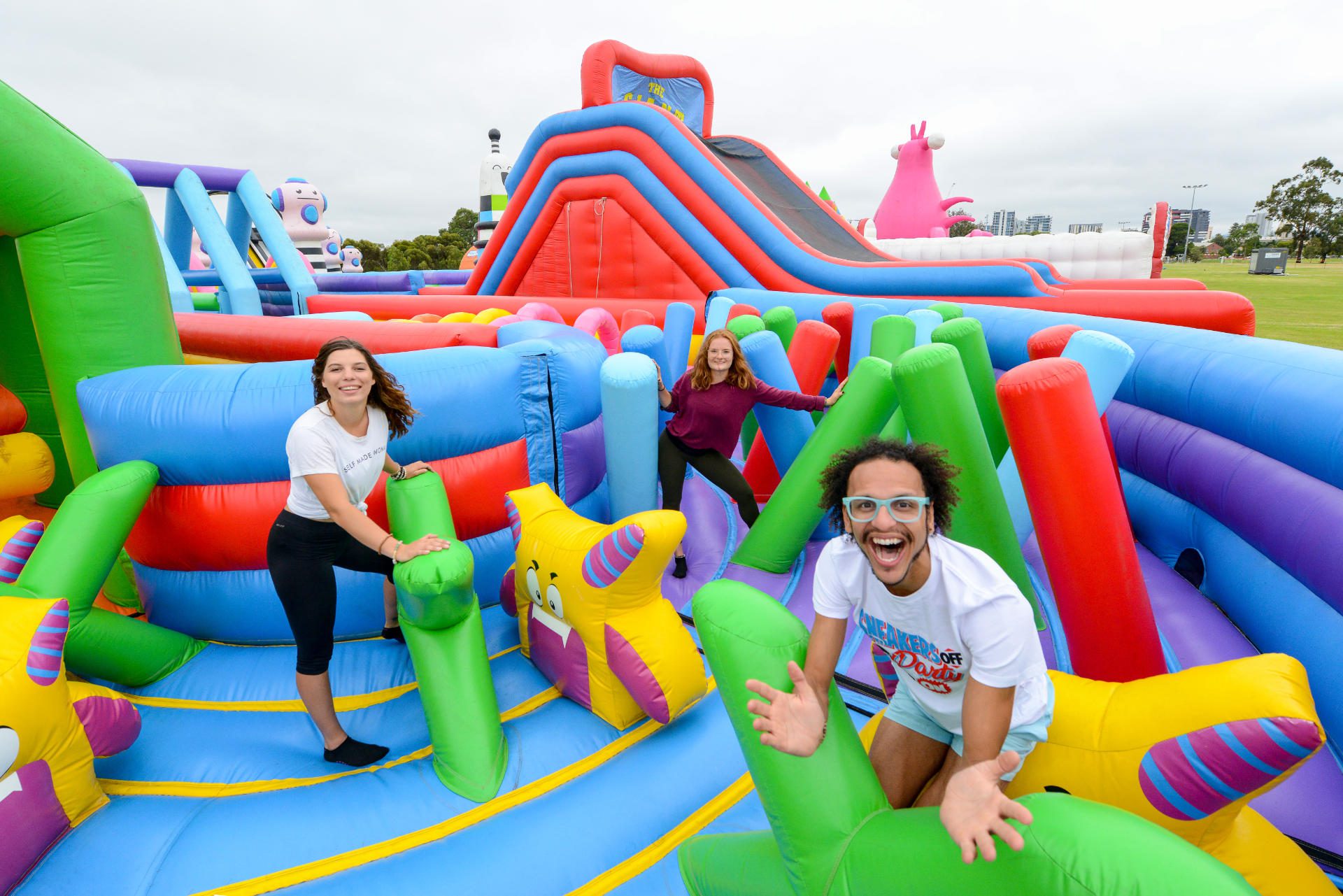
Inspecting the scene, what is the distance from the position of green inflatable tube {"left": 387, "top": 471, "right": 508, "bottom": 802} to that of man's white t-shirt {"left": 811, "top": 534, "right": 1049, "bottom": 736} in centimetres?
96

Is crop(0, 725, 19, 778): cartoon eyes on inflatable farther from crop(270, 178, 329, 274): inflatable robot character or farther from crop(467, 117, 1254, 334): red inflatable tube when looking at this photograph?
crop(270, 178, 329, 274): inflatable robot character

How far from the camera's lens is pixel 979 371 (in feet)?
7.75

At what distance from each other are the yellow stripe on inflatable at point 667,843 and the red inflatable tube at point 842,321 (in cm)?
263

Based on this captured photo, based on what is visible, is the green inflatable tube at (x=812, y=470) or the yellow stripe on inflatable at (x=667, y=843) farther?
the green inflatable tube at (x=812, y=470)

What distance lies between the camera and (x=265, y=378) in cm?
216

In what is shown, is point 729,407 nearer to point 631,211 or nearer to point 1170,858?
point 1170,858

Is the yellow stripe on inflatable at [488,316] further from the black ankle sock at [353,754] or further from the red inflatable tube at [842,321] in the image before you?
the black ankle sock at [353,754]

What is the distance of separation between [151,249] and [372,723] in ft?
6.23

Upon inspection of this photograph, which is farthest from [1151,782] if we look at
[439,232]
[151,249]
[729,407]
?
[439,232]

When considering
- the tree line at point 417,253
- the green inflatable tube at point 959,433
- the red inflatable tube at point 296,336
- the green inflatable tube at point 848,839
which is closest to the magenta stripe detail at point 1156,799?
the green inflatable tube at point 848,839

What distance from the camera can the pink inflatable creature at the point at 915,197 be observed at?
13664mm

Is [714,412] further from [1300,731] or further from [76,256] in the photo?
[76,256]

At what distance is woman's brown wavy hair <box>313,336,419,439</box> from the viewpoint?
67.6 inches

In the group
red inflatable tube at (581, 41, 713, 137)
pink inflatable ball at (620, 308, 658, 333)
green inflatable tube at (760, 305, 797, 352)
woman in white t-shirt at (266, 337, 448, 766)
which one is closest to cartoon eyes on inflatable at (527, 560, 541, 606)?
woman in white t-shirt at (266, 337, 448, 766)
